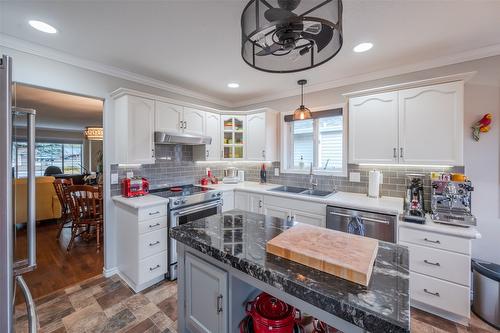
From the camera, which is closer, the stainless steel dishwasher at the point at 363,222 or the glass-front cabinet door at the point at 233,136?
the stainless steel dishwasher at the point at 363,222

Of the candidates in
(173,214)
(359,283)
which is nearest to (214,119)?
(173,214)

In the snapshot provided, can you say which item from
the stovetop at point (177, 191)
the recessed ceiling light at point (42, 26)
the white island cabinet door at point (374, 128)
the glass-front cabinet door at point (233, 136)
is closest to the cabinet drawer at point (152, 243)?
the stovetop at point (177, 191)

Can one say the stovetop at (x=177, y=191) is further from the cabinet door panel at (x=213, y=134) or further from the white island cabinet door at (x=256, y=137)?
the white island cabinet door at (x=256, y=137)

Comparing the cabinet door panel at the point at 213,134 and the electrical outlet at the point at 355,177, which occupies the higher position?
the cabinet door panel at the point at 213,134

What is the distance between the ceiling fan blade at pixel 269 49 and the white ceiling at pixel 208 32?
2.31 ft

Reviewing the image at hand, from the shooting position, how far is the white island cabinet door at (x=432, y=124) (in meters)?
2.01

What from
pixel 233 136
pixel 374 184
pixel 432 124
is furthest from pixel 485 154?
pixel 233 136

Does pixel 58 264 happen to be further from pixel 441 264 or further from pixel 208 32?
pixel 441 264

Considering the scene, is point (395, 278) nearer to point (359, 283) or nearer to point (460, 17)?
point (359, 283)

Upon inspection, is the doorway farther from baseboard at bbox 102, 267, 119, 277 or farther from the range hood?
the range hood

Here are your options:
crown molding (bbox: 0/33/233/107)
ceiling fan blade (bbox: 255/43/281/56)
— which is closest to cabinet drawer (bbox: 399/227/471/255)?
ceiling fan blade (bbox: 255/43/281/56)

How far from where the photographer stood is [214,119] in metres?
3.49

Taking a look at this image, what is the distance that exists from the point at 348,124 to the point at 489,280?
195 centimetres

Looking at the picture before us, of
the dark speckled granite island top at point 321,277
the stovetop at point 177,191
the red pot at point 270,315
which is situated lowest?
the red pot at point 270,315
